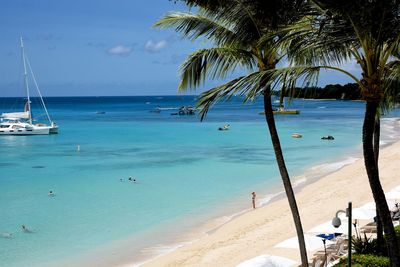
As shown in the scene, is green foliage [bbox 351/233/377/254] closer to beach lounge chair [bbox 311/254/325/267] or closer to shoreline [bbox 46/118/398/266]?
beach lounge chair [bbox 311/254/325/267]

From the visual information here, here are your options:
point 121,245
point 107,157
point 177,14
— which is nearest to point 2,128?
point 107,157

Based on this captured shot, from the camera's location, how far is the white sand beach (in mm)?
15873

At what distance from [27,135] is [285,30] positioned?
208ft

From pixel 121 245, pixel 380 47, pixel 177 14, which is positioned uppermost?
pixel 177 14

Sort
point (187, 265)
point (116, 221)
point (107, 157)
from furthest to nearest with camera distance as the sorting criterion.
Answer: point (107, 157)
point (116, 221)
point (187, 265)

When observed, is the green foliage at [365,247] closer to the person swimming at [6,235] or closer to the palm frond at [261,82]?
the palm frond at [261,82]

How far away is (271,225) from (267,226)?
6.4 inches

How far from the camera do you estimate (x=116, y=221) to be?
22.3 m

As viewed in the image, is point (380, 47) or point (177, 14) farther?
point (177, 14)

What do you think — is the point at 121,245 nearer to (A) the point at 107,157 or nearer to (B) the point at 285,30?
(B) the point at 285,30

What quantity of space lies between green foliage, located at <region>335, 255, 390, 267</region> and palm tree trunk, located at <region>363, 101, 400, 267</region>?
2566 mm

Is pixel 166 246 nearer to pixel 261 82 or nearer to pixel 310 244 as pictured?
pixel 310 244

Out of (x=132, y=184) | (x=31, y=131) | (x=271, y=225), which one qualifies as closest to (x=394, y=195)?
(x=271, y=225)

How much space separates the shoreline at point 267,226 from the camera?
15.9 meters
